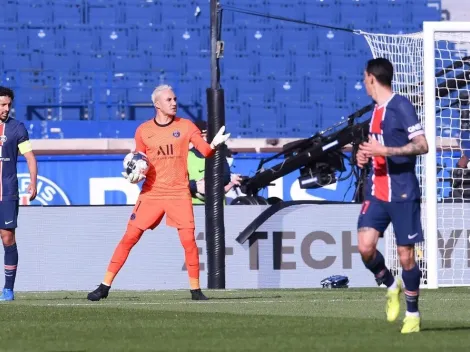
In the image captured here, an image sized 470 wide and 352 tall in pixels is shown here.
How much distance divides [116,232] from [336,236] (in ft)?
9.12

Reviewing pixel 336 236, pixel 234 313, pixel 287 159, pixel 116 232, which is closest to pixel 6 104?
pixel 234 313

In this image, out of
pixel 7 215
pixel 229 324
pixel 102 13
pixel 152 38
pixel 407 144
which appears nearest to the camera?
pixel 407 144

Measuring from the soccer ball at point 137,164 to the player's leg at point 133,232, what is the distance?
0.34 meters

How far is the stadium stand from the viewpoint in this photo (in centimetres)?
2609

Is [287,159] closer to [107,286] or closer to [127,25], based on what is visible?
[107,286]

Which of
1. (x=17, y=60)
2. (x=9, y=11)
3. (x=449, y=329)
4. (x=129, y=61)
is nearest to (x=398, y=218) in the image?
(x=449, y=329)

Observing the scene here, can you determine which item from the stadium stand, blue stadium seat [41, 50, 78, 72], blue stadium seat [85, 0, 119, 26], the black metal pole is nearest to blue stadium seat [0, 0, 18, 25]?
the stadium stand

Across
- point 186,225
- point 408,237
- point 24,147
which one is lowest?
point 186,225

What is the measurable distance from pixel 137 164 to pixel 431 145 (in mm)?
4556

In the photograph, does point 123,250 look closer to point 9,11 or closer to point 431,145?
point 431,145

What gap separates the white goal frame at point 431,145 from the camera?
13.9 m

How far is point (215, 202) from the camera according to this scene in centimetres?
1442

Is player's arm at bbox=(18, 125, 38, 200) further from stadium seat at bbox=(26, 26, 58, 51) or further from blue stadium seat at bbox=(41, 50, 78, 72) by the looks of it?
stadium seat at bbox=(26, 26, 58, 51)

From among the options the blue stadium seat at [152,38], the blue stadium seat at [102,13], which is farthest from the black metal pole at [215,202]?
the blue stadium seat at [102,13]
